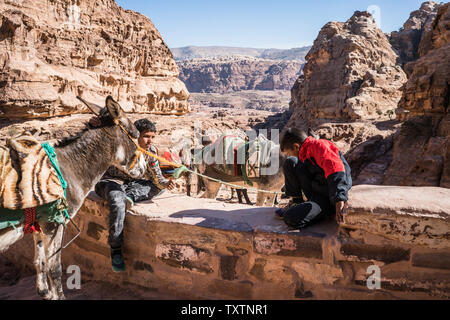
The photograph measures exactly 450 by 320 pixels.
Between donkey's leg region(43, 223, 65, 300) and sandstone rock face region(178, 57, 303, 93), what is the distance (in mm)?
83367

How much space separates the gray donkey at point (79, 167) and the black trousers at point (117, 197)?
0.17 meters

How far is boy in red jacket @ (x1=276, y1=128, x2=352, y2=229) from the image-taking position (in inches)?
81.9

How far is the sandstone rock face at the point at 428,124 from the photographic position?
27.3 ft

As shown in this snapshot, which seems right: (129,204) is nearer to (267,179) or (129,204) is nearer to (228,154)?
(228,154)

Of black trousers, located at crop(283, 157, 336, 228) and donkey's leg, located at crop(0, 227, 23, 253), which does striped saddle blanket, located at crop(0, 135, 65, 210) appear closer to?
donkey's leg, located at crop(0, 227, 23, 253)

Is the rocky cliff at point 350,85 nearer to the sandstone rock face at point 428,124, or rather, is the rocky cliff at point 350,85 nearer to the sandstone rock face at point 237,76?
the sandstone rock face at point 428,124

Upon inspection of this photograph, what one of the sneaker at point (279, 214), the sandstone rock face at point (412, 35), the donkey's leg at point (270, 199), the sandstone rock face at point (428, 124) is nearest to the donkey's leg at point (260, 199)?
the donkey's leg at point (270, 199)

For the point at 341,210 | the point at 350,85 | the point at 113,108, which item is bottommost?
the point at 341,210

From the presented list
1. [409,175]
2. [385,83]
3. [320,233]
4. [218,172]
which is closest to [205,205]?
[320,233]

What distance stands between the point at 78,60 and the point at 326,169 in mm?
15670

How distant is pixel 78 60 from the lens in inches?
570

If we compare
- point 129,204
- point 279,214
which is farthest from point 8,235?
point 279,214

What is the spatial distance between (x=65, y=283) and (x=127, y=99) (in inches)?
634

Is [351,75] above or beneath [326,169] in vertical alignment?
above
